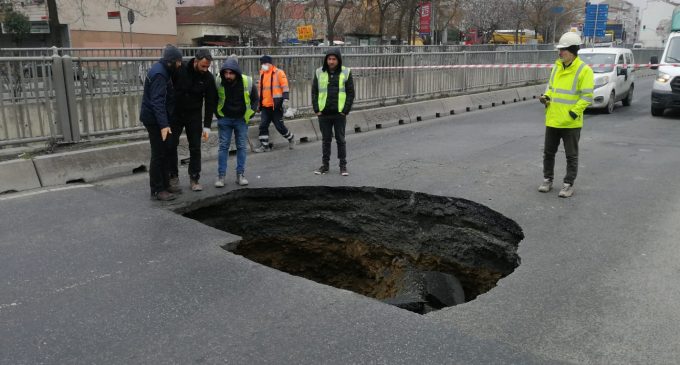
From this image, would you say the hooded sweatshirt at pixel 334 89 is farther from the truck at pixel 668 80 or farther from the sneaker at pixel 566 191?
the truck at pixel 668 80

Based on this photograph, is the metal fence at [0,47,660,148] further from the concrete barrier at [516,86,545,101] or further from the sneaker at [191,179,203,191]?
the concrete barrier at [516,86,545,101]

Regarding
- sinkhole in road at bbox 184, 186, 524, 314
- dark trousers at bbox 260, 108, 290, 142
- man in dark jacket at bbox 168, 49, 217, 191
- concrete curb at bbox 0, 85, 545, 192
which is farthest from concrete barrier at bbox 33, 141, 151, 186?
dark trousers at bbox 260, 108, 290, 142

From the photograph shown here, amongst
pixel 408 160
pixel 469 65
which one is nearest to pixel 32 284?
pixel 408 160

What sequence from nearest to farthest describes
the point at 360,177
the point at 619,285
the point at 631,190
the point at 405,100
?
1. the point at 619,285
2. the point at 631,190
3. the point at 360,177
4. the point at 405,100

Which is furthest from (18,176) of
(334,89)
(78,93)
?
(334,89)

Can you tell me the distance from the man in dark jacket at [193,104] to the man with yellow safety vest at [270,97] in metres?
3.00

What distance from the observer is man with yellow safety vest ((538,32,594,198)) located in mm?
6895

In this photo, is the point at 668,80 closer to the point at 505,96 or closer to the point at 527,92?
the point at 505,96

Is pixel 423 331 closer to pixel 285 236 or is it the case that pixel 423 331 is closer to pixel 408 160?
pixel 285 236

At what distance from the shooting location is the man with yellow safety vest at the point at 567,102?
689 centimetres

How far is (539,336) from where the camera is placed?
141 inches

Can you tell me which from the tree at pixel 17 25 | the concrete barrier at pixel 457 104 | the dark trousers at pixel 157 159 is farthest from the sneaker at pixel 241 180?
the tree at pixel 17 25

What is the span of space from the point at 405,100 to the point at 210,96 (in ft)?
29.8

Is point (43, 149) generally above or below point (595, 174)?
above
